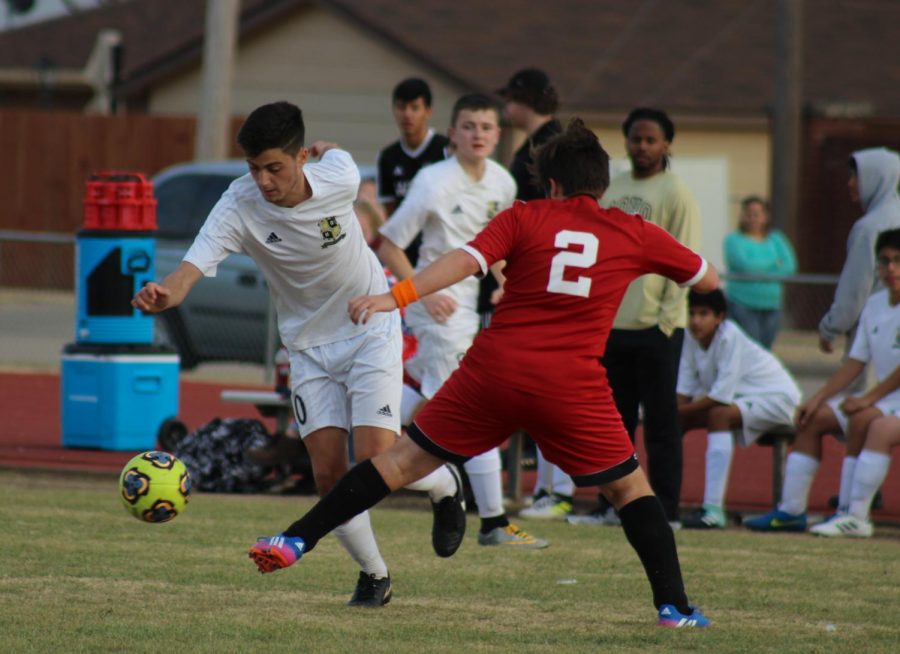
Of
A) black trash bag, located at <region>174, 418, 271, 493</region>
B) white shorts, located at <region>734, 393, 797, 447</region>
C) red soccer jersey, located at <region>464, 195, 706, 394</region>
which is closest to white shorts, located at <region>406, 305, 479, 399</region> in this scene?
black trash bag, located at <region>174, 418, 271, 493</region>

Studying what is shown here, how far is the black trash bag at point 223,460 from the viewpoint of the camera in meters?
11.0

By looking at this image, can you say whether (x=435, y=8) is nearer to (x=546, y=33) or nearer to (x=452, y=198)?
(x=546, y=33)

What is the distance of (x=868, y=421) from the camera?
10.0m

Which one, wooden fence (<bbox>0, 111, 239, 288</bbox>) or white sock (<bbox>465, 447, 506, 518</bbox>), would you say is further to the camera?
wooden fence (<bbox>0, 111, 239, 288</bbox>)

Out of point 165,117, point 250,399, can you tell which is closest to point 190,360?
point 250,399

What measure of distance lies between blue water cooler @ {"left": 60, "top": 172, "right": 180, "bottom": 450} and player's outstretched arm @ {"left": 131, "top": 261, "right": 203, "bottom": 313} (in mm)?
5555

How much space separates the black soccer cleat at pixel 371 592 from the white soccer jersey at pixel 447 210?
2.76 m

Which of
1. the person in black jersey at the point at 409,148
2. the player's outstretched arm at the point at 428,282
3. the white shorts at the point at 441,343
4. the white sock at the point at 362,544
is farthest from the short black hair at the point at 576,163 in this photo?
the person in black jersey at the point at 409,148

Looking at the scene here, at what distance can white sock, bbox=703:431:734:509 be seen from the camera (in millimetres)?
10273

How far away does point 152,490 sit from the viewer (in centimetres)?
707

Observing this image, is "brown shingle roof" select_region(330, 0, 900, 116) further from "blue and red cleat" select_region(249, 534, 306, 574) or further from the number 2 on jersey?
"blue and red cleat" select_region(249, 534, 306, 574)

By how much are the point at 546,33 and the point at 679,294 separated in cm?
1960

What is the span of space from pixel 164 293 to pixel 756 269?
1123cm

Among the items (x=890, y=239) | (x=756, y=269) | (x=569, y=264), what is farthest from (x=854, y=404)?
(x=756, y=269)
